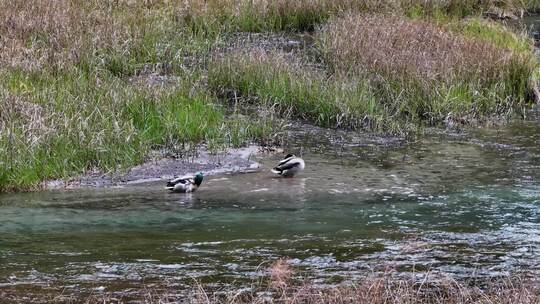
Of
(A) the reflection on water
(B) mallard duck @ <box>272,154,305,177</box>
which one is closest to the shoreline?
(A) the reflection on water

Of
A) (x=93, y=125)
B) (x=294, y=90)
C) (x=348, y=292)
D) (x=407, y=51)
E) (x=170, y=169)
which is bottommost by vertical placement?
(x=170, y=169)

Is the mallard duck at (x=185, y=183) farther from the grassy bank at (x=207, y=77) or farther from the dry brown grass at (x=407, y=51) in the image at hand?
the dry brown grass at (x=407, y=51)

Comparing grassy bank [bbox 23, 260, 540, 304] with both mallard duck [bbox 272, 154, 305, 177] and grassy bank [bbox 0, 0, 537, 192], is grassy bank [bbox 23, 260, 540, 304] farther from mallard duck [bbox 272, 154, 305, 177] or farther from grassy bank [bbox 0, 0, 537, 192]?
grassy bank [bbox 0, 0, 537, 192]

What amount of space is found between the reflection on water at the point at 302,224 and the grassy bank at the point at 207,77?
993 mm

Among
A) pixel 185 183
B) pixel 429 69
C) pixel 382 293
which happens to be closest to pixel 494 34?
pixel 429 69

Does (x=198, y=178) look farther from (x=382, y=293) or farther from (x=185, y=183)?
(x=382, y=293)

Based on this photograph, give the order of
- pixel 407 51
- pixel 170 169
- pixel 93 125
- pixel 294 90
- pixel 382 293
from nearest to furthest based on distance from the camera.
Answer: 1. pixel 382 293
2. pixel 170 169
3. pixel 93 125
4. pixel 294 90
5. pixel 407 51

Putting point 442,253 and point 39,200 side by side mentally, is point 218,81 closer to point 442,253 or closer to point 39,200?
point 39,200

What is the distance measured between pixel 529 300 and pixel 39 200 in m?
6.16

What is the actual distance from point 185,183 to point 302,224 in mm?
1826

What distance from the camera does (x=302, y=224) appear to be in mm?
9797

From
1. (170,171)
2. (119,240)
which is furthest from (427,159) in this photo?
(119,240)

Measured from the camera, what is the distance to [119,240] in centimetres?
902

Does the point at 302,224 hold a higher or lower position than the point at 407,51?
lower
